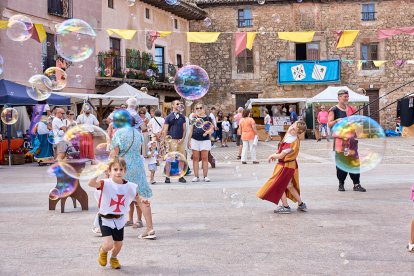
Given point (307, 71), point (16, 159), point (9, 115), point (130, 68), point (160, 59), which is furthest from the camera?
point (307, 71)

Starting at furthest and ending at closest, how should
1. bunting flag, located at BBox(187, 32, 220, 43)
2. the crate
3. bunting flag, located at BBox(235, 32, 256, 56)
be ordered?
bunting flag, located at BBox(235, 32, 256, 56) < bunting flag, located at BBox(187, 32, 220, 43) < the crate

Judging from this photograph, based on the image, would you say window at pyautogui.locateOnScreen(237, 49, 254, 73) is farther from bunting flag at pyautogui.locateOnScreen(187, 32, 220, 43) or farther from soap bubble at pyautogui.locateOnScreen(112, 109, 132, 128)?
soap bubble at pyautogui.locateOnScreen(112, 109, 132, 128)

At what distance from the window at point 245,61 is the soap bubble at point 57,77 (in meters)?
20.8

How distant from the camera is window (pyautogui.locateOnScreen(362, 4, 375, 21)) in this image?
32.2 m

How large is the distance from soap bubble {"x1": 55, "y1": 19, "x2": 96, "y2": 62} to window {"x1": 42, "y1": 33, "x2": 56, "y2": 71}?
10.9 m

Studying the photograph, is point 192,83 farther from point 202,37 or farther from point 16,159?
point 202,37

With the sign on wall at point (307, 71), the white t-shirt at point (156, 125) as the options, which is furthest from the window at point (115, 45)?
the white t-shirt at point (156, 125)

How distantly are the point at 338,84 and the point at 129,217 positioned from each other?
89.5ft

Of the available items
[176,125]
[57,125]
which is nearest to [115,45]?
[57,125]

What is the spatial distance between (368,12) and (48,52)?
61.0ft

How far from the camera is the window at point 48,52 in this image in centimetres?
2169

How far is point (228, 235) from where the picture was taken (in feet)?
19.5

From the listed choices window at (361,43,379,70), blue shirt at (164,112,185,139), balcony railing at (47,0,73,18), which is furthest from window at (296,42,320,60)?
blue shirt at (164,112,185,139)

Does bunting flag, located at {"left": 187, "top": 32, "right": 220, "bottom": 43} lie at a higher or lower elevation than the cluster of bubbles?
higher
